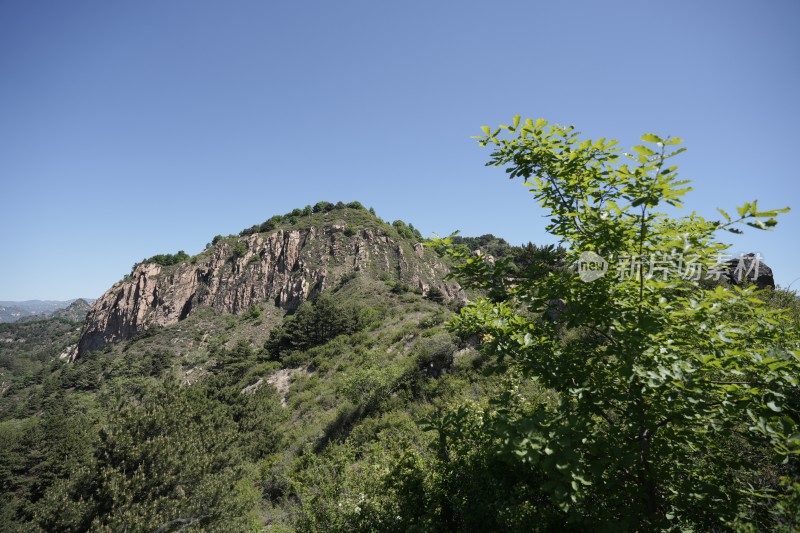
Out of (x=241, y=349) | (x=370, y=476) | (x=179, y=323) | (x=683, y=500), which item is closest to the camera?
(x=683, y=500)

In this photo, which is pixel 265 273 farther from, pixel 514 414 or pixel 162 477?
pixel 514 414

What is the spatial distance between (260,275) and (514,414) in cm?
7347

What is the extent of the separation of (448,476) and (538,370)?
2048 millimetres

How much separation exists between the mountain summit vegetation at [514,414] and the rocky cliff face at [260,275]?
27017 mm

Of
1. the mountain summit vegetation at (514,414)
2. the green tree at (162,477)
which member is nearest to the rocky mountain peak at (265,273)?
A: the mountain summit vegetation at (514,414)

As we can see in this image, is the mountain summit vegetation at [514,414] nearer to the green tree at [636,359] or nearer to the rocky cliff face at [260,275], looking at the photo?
the green tree at [636,359]

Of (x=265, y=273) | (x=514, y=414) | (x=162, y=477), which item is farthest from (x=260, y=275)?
(x=514, y=414)

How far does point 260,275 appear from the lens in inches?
2739

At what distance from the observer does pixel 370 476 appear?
218 inches

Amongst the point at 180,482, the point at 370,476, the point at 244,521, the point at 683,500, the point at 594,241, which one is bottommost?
the point at 244,521

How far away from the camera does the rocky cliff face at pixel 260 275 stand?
64.9 metres

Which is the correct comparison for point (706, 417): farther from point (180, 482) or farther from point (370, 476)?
point (180, 482)

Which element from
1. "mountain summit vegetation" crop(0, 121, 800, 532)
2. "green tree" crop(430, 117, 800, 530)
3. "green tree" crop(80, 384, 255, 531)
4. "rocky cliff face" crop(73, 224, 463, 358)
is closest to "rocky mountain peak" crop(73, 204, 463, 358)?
"rocky cliff face" crop(73, 224, 463, 358)

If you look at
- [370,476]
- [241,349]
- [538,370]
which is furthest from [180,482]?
[241,349]
